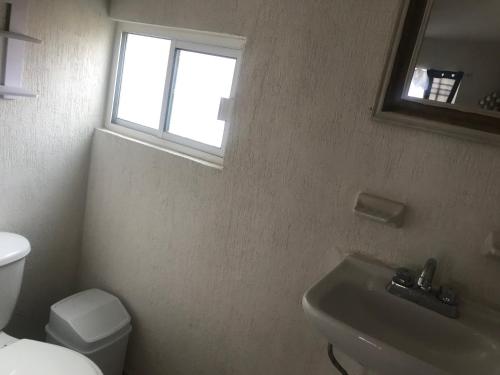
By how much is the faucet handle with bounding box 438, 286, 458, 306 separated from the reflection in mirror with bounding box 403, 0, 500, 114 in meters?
0.46

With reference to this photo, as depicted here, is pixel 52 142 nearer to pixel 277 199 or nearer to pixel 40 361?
pixel 40 361

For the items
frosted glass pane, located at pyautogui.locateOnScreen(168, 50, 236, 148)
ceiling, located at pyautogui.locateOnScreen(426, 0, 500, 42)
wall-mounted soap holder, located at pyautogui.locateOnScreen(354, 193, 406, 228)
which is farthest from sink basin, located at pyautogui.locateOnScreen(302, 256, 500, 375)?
frosted glass pane, located at pyautogui.locateOnScreen(168, 50, 236, 148)

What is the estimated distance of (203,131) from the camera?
1.62 metres

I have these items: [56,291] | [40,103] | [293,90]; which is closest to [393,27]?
[293,90]

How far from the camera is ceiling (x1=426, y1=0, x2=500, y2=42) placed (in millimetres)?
955

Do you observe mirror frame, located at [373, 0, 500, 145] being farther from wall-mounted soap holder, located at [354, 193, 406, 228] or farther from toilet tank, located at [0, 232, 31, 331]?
toilet tank, located at [0, 232, 31, 331]

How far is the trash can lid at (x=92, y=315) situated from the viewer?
1565 mm

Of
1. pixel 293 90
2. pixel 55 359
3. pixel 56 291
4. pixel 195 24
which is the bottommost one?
pixel 56 291

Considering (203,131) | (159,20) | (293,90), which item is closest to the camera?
(293,90)

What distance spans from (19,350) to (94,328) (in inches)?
13.1

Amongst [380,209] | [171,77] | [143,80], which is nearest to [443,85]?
[380,209]

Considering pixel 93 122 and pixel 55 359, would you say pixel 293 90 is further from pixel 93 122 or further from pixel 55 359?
pixel 55 359

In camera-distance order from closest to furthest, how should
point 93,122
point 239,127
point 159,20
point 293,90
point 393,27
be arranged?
point 393,27 → point 293,90 → point 239,127 → point 159,20 → point 93,122

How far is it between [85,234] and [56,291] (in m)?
0.30
